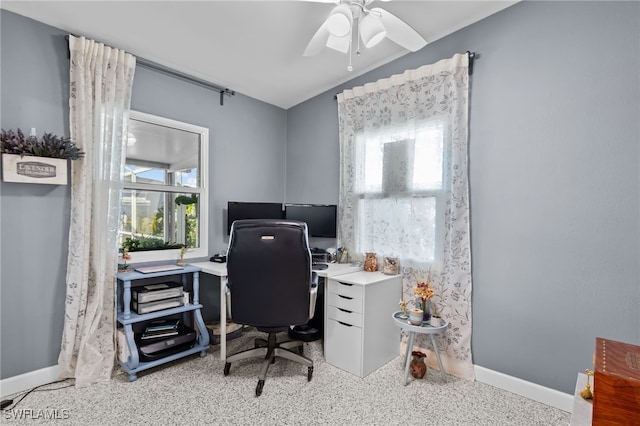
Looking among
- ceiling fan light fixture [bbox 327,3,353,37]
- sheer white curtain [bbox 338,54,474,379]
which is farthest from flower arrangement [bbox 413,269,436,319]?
ceiling fan light fixture [bbox 327,3,353,37]

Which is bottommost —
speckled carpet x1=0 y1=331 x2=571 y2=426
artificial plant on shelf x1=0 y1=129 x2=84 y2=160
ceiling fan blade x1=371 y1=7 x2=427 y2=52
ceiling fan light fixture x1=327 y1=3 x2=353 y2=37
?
speckled carpet x1=0 y1=331 x2=571 y2=426

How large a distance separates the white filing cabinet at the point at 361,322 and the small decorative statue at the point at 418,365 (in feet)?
0.84

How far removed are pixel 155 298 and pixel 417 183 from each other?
2316 millimetres

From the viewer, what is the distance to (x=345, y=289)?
2.30 metres

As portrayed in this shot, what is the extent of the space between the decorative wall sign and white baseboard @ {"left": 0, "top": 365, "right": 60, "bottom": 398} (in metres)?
1.33

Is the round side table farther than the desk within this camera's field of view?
No

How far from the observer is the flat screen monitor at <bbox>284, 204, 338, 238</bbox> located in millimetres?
2967

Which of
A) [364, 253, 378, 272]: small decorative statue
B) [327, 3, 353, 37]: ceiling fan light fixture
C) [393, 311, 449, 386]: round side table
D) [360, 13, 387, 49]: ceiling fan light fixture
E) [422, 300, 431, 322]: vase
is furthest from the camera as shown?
[364, 253, 378, 272]: small decorative statue

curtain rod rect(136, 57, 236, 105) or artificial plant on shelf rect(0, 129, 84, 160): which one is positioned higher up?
curtain rod rect(136, 57, 236, 105)

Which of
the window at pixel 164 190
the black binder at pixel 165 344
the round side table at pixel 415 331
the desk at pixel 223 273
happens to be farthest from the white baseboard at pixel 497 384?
the desk at pixel 223 273

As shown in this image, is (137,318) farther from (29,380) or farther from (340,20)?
(340,20)

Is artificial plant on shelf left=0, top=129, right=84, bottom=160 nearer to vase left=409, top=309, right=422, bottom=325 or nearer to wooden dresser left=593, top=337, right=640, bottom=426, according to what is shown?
vase left=409, top=309, right=422, bottom=325

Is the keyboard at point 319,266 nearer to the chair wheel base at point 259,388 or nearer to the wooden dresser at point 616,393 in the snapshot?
the chair wheel base at point 259,388

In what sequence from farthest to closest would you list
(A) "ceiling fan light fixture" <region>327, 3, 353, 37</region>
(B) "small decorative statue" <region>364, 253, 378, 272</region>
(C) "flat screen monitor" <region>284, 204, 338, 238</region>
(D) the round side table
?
(C) "flat screen monitor" <region>284, 204, 338, 238</region>, (B) "small decorative statue" <region>364, 253, 378, 272</region>, (D) the round side table, (A) "ceiling fan light fixture" <region>327, 3, 353, 37</region>
